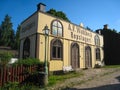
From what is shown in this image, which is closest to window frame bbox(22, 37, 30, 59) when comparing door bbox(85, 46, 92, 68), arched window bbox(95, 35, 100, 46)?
door bbox(85, 46, 92, 68)

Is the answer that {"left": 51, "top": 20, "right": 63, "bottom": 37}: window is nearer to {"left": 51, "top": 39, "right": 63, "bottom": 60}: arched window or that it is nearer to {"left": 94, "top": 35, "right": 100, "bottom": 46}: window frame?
{"left": 51, "top": 39, "right": 63, "bottom": 60}: arched window

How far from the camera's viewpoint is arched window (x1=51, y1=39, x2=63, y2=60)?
55.8 ft

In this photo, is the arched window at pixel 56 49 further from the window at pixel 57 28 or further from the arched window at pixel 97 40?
the arched window at pixel 97 40

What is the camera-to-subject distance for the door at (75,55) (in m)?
19.8

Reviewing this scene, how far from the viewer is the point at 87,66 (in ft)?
74.0

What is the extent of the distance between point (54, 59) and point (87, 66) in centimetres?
783

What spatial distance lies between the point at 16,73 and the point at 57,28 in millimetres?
9506

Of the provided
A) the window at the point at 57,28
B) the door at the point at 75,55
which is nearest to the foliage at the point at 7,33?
the door at the point at 75,55

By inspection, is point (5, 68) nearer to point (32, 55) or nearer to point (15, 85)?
point (15, 85)

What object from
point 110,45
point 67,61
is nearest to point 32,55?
point 67,61

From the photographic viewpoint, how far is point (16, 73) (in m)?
9.95

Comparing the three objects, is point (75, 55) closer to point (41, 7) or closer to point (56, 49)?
point (56, 49)

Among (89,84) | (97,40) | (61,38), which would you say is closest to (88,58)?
(97,40)

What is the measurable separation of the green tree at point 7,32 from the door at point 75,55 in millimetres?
38380
